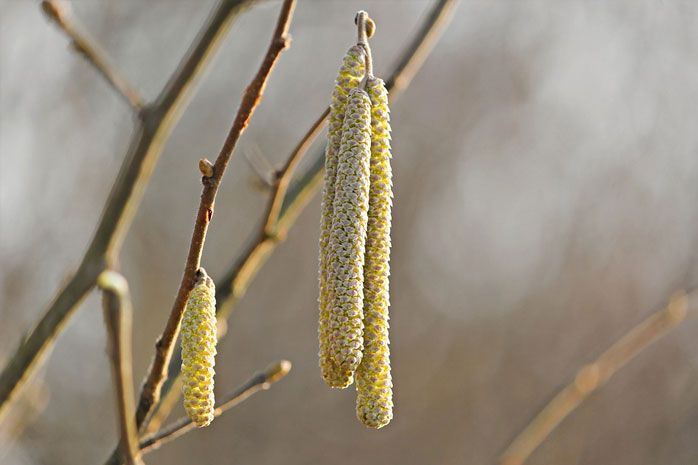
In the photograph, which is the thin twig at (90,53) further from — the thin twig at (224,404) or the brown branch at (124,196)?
the thin twig at (224,404)

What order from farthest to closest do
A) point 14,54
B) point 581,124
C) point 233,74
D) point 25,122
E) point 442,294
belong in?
point 442,294
point 581,124
point 233,74
point 25,122
point 14,54

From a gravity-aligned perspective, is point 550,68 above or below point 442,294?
above

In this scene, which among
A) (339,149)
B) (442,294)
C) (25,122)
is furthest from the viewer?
(442,294)

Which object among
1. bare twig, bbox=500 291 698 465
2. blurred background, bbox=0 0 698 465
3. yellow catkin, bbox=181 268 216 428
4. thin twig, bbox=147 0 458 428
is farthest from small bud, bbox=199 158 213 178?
blurred background, bbox=0 0 698 465

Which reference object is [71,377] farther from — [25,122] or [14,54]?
[14,54]

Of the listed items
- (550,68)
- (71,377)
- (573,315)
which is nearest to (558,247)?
(573,315)

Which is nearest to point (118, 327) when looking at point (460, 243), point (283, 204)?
A: point (283, 204)
